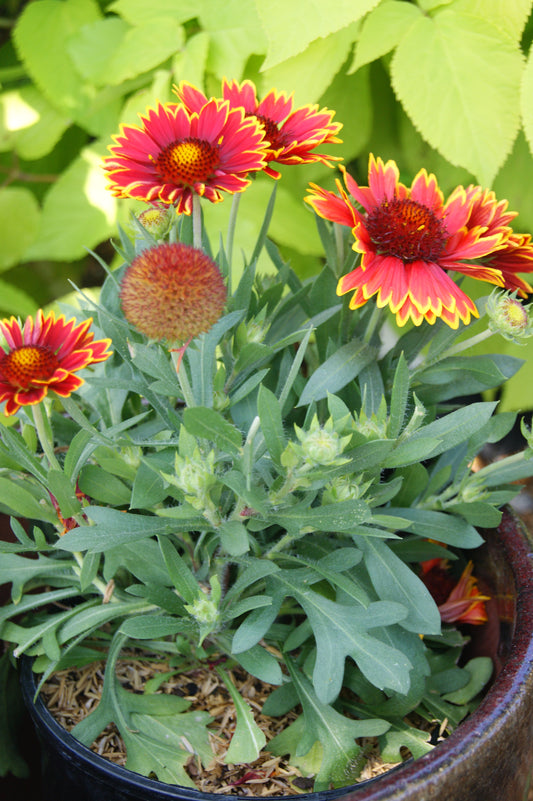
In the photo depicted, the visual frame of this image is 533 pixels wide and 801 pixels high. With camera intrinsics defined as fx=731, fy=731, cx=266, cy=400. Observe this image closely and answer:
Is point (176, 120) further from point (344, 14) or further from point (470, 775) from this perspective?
point (470, 775)

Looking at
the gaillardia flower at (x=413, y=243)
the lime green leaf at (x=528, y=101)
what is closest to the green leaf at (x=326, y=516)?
the gaillardia flower at (x=413, y=243)

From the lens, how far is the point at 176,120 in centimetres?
44

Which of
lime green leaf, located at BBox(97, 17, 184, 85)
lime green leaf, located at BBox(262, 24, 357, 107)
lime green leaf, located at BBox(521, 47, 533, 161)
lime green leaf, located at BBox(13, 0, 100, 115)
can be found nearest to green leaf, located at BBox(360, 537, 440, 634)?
lime green leaf, located at BBox(521, 47, 533, 161)

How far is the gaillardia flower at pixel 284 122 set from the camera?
1.43ft

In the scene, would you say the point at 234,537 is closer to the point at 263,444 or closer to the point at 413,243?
the point at 263,444

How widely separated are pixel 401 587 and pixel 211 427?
0.16 metres

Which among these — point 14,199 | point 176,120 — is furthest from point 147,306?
point 14,199

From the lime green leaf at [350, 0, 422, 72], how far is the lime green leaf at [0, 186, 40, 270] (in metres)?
0.51

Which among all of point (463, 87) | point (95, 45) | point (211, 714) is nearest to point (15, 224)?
point (95, 45)

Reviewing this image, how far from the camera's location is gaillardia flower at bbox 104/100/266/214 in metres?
0.39

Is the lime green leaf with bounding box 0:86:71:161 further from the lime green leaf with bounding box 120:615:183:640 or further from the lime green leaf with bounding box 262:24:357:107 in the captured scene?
the lime green leaf with bounding box 120:615:183:640

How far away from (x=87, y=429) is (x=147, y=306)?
114 millimetres

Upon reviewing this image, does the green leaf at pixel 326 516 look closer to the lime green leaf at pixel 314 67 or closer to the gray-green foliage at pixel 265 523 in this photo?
the gray-green foliage at pixel 265 523

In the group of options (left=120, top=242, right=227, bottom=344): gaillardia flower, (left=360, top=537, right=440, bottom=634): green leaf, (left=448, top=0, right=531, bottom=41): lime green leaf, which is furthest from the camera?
(left=448, top=0, right=531, bottom=41): lime green leaf
